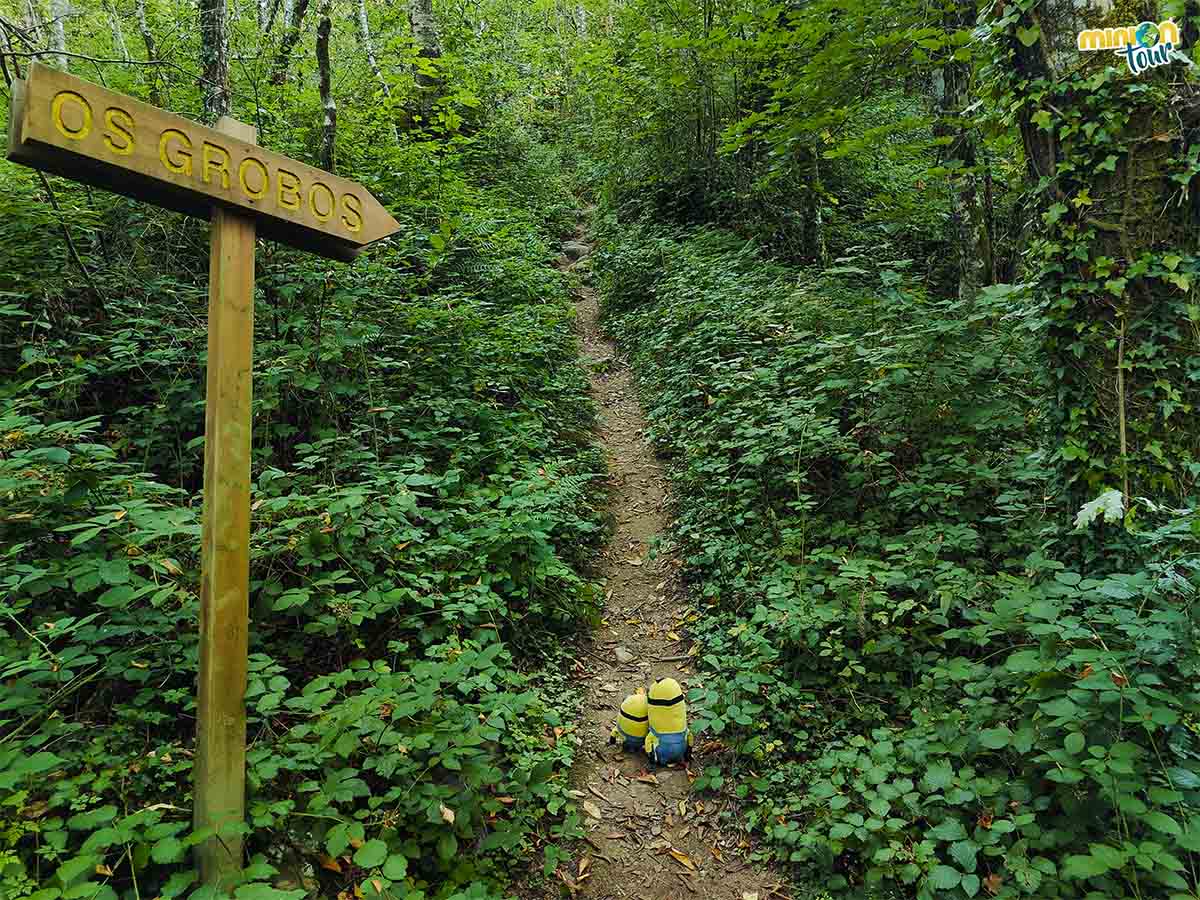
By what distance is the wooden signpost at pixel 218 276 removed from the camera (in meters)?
2.13

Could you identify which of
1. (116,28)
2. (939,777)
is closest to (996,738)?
(939,777)

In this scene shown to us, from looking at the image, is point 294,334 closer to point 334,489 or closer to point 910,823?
point 334,489

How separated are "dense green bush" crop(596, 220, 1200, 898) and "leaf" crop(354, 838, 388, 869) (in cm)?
200

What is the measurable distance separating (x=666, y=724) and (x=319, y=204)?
3.51 metres

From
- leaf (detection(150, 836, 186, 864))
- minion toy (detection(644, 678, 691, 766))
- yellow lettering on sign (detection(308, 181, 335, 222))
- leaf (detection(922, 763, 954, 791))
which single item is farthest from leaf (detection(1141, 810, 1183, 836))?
yellow lettering on sign (detection(308, 181, 335, 222))

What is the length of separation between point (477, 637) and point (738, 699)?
1726 mm

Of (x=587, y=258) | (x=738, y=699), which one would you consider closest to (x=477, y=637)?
(x=738, y=699)

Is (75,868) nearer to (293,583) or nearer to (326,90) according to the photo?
(293,583)

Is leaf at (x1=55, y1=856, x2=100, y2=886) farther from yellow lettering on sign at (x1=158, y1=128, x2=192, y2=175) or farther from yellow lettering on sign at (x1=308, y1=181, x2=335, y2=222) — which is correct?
yellow lettering on sign at (x1=308, y1=181, x2=335, y2=222)

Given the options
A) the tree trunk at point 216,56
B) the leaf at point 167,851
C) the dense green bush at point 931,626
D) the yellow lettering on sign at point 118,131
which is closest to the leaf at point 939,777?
the dense green bush at point 931,626

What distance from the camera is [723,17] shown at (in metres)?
10.5

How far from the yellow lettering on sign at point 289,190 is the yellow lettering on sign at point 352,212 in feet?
0.72

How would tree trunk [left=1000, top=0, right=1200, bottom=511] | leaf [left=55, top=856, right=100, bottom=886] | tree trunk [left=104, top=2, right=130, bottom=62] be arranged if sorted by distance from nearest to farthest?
leaf [left=55, top=856, right=100, bottom=886], tree trunk [left=1000, top=0, right=1200, bottom=511], tree trunk [left=104, top=2, right=130, bottom=62]

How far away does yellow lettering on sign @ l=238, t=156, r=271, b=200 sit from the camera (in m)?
2.49
